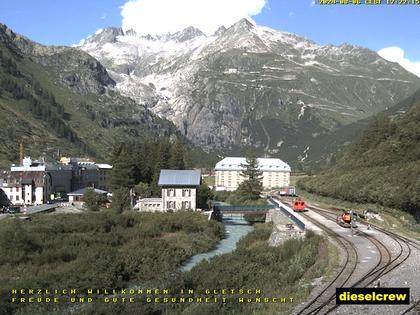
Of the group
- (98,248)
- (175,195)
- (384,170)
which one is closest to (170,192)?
(175,195)

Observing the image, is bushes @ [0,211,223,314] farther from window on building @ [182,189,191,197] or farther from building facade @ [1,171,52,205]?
building facade @ [1,171,52,205]

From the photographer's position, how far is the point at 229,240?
69688 mm

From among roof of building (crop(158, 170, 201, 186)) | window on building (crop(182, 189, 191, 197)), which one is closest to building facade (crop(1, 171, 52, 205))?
roof of building (crop(158, 170, 201, 186))

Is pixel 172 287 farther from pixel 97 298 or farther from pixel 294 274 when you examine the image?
pixel 294 274

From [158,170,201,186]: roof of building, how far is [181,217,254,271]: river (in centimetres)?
1105

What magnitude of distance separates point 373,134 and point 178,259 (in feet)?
302

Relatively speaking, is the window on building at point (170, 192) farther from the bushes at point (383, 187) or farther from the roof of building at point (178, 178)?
the bushes at point (383, 187)

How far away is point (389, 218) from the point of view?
68.4m

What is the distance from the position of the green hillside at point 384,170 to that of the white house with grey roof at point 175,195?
104ft

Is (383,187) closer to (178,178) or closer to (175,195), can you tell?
(178,178)

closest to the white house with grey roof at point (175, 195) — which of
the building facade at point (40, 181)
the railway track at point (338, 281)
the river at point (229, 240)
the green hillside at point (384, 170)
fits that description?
the river at point (229, 240)

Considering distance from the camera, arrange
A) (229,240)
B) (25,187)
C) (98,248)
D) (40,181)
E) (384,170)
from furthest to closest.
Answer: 1. (40,181)
2. (25,187)
3. (384,170)
4. (229,240)
5. (98,248)

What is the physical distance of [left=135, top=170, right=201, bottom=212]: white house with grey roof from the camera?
289ft

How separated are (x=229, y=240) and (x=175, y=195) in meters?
22.2
